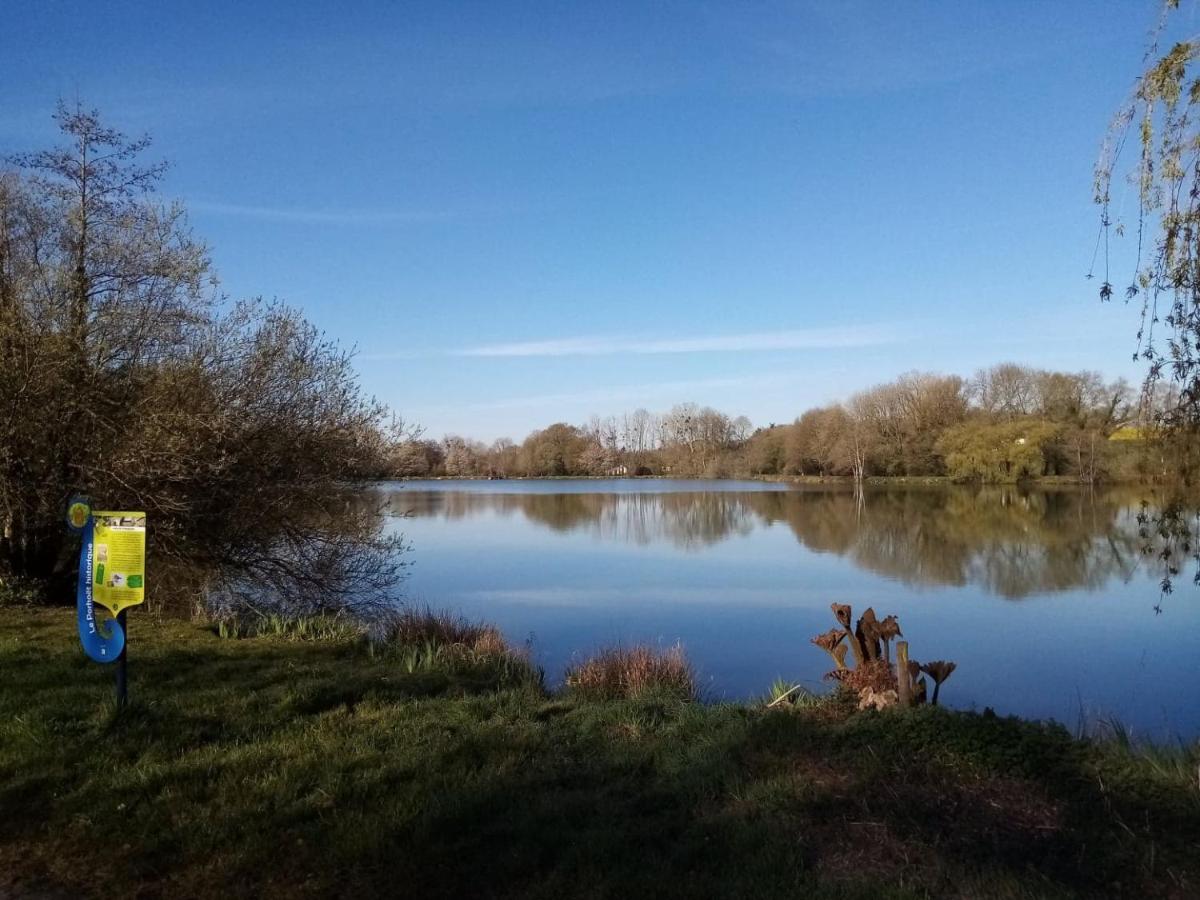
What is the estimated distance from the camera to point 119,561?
19.9 ft

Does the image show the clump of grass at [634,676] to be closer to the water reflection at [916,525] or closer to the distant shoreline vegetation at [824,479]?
the water reflection at [916,525]

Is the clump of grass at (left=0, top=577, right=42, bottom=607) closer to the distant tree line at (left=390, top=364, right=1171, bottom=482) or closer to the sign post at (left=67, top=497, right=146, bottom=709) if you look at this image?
the sign post at (left=67, top=497, right=146, bottom=709)

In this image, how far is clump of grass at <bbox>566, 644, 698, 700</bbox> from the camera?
9086 mm

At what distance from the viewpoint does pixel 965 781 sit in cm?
464

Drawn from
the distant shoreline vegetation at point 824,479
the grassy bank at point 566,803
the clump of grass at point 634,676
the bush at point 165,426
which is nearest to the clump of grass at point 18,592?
the bush at point 165,426

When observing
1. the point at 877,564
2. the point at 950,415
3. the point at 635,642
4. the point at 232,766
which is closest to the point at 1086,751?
the point at 232,766

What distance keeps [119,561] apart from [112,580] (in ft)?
0.46

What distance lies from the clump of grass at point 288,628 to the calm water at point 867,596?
2.97 meters

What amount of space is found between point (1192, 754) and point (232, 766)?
6.07 metres

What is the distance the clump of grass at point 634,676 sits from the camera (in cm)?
909

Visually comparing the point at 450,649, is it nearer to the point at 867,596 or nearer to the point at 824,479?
the point at 867,596

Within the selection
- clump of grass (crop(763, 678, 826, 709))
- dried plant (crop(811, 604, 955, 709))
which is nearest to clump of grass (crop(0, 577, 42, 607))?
clump of grass (crop(763, 678, 826, 709))

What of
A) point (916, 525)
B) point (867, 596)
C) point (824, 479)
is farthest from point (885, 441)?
point (867, 596)

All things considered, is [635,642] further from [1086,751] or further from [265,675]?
[1086,751]
